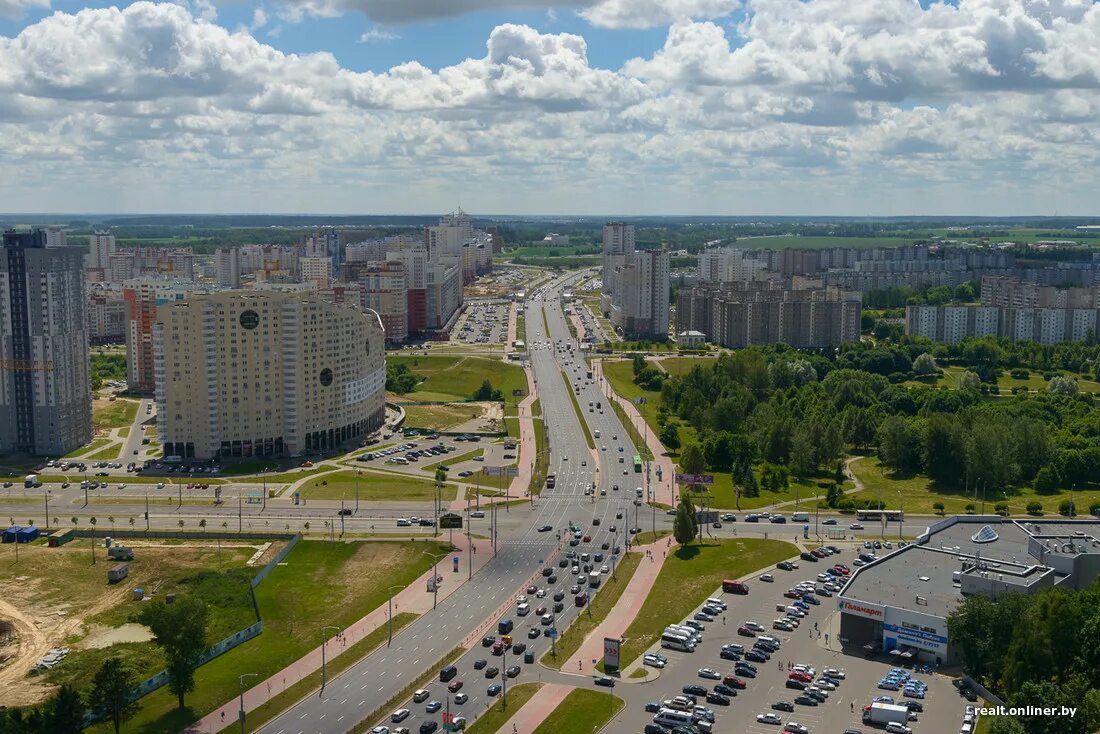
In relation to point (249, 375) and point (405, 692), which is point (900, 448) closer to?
point (249, 375)

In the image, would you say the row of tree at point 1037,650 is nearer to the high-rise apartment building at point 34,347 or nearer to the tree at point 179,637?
the tree at point 179,637

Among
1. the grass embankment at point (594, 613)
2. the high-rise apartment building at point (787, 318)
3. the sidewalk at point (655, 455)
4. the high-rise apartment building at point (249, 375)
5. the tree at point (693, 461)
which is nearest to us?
the grass embankment at point (594, 613)

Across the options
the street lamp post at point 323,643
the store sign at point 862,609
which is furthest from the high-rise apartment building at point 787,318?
the street lamp post at point 323,643

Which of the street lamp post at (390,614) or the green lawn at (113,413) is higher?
the green lawn at (113,413)

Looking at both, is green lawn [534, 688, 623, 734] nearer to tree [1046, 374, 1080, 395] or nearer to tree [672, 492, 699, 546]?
tree [672, 492, 699, 546]

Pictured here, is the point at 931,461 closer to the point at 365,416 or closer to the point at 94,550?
the point at 365,416

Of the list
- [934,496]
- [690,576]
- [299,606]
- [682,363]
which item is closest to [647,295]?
[682,363]

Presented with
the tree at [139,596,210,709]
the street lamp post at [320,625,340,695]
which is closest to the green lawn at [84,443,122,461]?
the street lamp post at [320,625,340,695]
